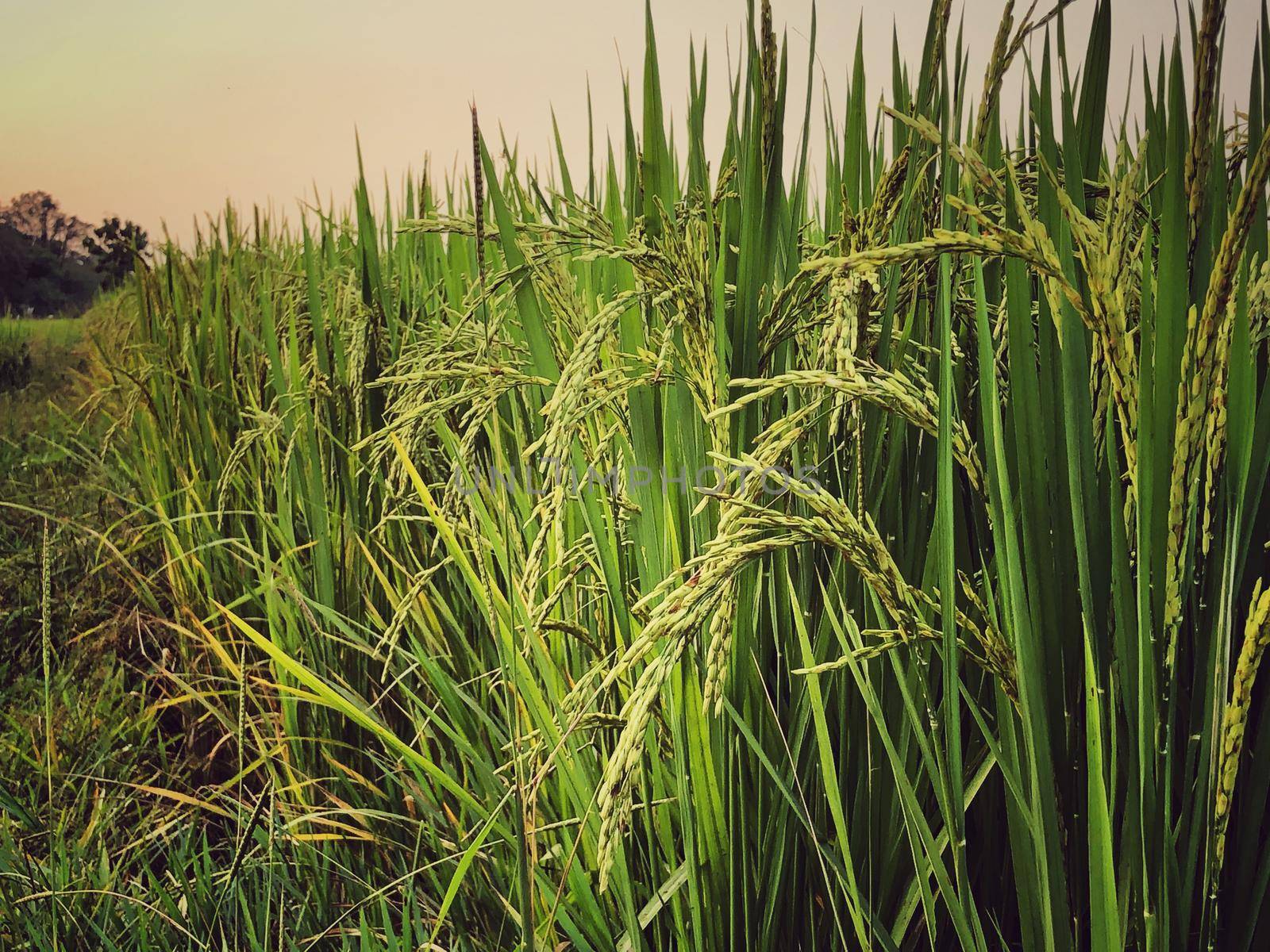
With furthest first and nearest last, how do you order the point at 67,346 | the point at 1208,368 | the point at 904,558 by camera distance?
the point at 67,346 → the point at 904,558 → the point at 1208,368

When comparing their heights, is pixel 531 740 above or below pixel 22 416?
below

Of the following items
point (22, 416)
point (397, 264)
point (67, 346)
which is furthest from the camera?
point (67, 346)

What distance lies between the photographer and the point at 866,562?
64 cm

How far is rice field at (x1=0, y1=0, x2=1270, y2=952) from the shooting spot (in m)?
0.64

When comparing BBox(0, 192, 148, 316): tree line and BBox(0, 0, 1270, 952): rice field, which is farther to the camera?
BBox(0, 192, 148, 316): tree line

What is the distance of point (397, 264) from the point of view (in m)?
→ 3.06

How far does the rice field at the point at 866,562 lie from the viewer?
2.11 ft

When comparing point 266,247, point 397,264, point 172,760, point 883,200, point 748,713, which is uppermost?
point 266,247

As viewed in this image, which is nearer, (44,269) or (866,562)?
(866,562)

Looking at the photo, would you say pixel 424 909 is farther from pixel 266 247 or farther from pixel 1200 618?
pixel 266 247

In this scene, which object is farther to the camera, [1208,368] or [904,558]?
[904,558]

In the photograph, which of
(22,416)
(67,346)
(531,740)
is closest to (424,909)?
(531,740)

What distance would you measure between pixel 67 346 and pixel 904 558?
10442 mm

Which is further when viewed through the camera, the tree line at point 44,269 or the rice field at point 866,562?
the tree line at point 44,269
